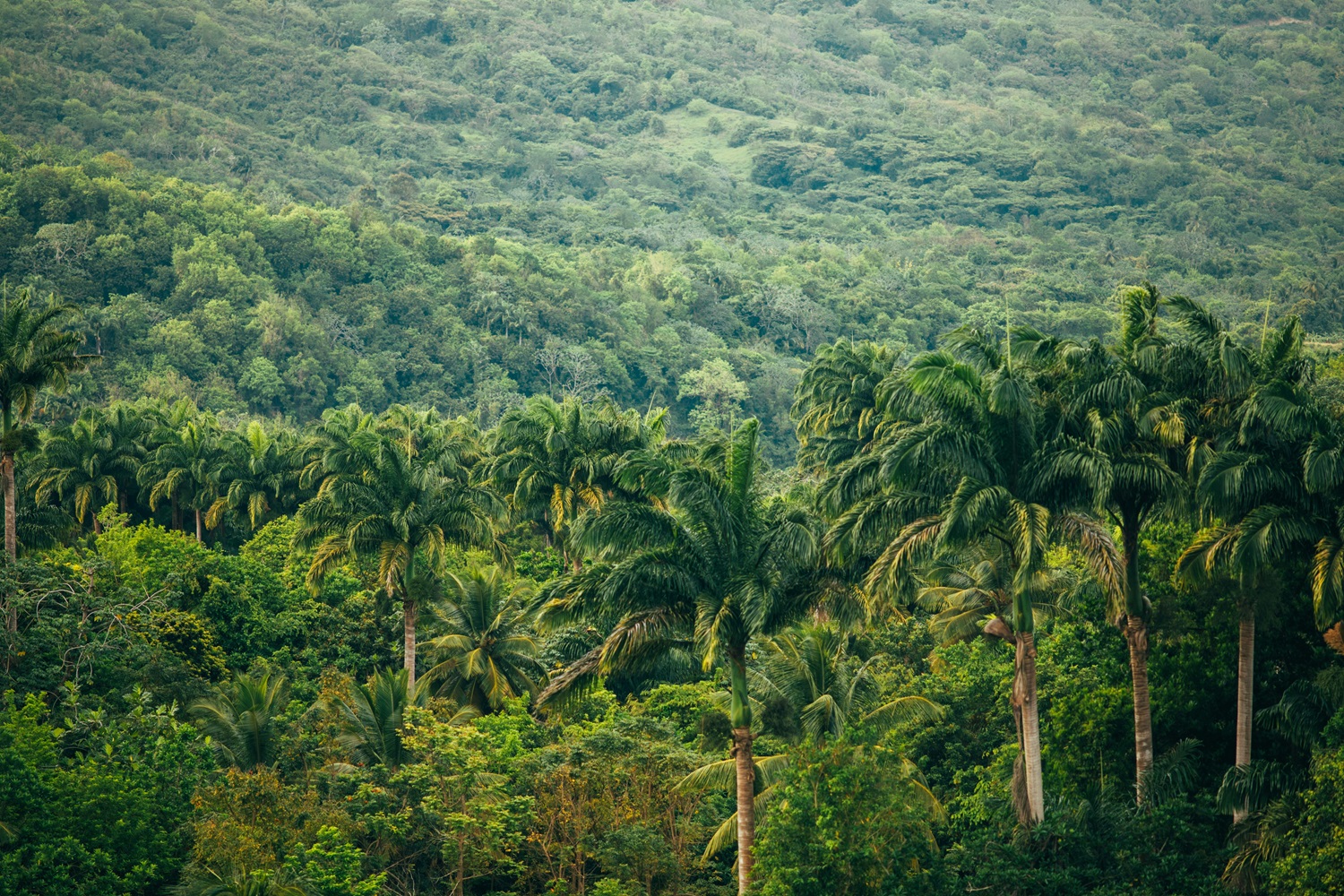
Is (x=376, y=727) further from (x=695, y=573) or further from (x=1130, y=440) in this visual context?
(x=1130, y=440)

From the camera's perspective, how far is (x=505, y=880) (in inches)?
1248

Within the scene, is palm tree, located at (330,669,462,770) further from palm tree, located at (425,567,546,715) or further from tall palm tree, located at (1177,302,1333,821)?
tall palm tree, located at (1177,302,1333,821)

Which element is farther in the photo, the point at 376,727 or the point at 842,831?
the point at 376,727

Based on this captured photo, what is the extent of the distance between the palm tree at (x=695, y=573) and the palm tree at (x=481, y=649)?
12035mm

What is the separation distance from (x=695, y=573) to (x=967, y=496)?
5159 mm

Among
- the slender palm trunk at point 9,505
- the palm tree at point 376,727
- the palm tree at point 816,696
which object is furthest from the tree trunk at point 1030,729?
the slender palm trunk at point 9,505

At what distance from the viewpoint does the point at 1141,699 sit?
27.0 meters

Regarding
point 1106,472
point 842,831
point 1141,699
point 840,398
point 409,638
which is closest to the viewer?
point 1106,472

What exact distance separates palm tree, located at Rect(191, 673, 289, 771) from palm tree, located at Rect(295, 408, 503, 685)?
4.43 meters

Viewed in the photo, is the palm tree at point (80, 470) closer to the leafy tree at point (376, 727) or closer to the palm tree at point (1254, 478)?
the leafy tree at point (376, 727)

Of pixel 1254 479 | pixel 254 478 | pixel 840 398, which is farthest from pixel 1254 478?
pixel 254 478

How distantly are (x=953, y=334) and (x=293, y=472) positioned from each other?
36.1m

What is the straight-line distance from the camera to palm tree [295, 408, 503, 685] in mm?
37562

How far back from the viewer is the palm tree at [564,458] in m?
45.6
